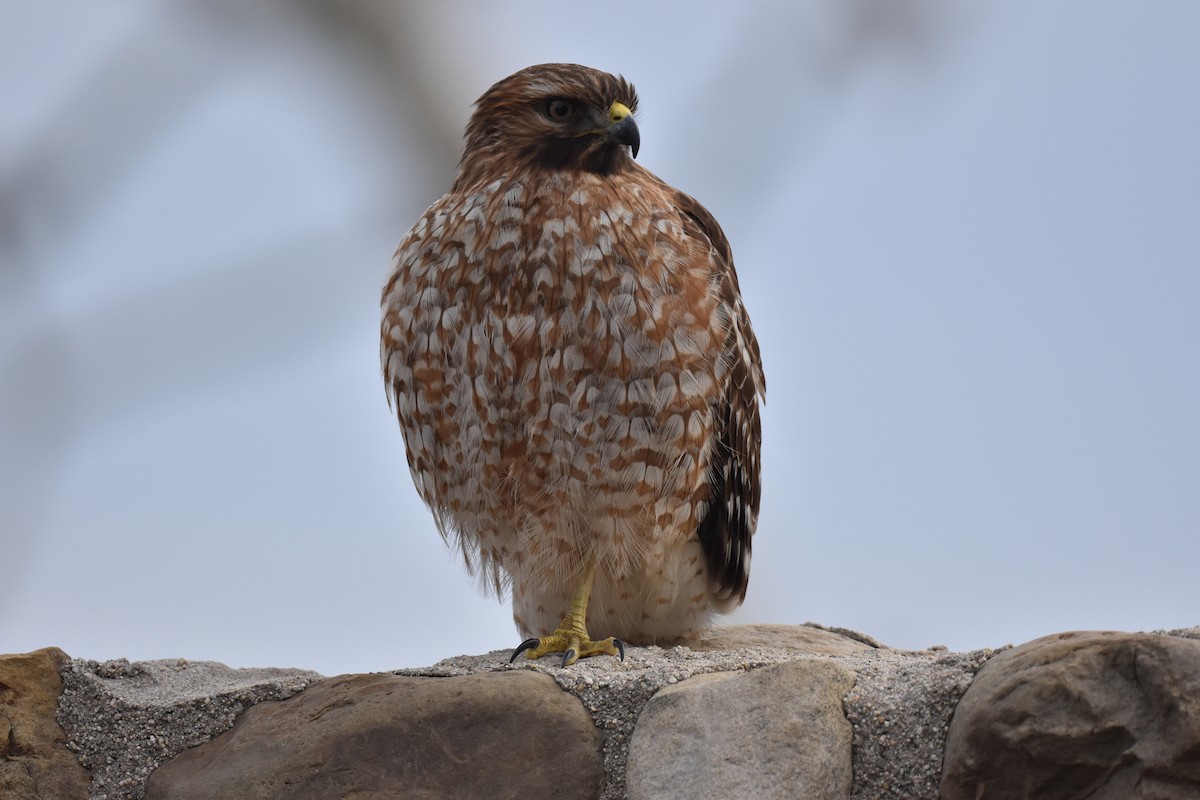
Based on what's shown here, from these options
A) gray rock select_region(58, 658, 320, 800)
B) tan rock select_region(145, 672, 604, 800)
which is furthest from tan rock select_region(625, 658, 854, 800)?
gray rock select_region(58, 658, 320, 800)

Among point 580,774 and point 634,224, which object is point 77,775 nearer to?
point 580,774

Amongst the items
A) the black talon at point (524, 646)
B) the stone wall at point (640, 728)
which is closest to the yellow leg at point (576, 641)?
the black talon at point (524, 646)

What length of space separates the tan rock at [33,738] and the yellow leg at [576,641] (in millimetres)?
1154

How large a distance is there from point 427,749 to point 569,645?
922mm

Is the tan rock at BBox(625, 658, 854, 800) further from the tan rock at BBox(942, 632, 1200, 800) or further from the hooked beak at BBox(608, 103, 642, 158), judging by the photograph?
the hooked beak at BBox(608, 103, 642, 158)

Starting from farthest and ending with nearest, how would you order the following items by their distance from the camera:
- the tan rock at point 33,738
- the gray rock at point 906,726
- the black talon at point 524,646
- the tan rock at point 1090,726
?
the black talon at point 524,646, the tan rock at point 33,738, the gray rock at point 906,726, the tan rock at point 1090,726

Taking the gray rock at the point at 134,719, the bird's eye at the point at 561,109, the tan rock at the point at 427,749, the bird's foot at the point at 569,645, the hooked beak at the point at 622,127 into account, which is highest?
the bird's eye at the point at 561,109

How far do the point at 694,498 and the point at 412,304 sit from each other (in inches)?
40.4

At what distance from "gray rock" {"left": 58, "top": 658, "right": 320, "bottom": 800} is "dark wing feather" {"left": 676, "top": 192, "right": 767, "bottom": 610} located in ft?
4.55

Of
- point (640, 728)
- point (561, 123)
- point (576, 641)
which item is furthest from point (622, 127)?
point (640, 728)

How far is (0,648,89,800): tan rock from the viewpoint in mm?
3160

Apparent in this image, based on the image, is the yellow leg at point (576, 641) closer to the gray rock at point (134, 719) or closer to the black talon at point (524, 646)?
the black talon at point (524, 646)

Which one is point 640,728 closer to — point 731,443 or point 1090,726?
point 1090,726

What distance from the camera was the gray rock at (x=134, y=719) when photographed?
3.23 m
